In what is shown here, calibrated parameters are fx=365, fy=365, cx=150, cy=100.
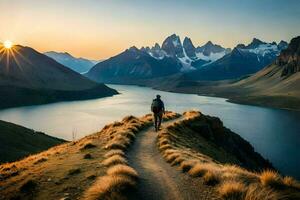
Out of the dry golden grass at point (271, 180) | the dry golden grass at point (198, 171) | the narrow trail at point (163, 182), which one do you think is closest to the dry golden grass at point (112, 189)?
the narrow trail at point (163, 182)

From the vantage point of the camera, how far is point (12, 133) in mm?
93438

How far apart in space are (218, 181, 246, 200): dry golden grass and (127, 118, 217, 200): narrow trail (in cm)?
58

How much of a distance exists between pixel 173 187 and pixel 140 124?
30452 millimetres

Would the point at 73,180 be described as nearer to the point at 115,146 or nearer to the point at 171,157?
the point at 171,157

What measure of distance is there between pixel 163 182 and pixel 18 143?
77958mm

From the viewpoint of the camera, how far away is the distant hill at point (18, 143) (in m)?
75.6

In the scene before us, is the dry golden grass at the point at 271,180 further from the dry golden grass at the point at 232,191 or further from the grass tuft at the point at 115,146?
the grass tuft at the point at 115,146

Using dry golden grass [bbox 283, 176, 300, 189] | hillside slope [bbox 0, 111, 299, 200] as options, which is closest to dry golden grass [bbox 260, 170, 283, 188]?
hillside slope [bbox 0, 111, 299, 200]

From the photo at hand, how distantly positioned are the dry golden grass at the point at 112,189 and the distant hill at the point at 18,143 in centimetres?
6231

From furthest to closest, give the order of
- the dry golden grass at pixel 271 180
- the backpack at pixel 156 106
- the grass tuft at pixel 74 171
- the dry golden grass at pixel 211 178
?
1. the backpack at pixel 156 106
2. the grass tuft at pixel 74 171
3. the dry golden grass at pixel 211 178
4. the dry golden grass at pixel 271 180

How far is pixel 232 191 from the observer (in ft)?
43.6

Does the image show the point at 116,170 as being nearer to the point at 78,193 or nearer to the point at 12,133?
the point at 78,193

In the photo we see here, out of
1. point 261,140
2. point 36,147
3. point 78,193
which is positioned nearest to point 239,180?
point 78,193

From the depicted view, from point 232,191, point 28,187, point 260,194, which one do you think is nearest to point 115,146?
point 28,187
